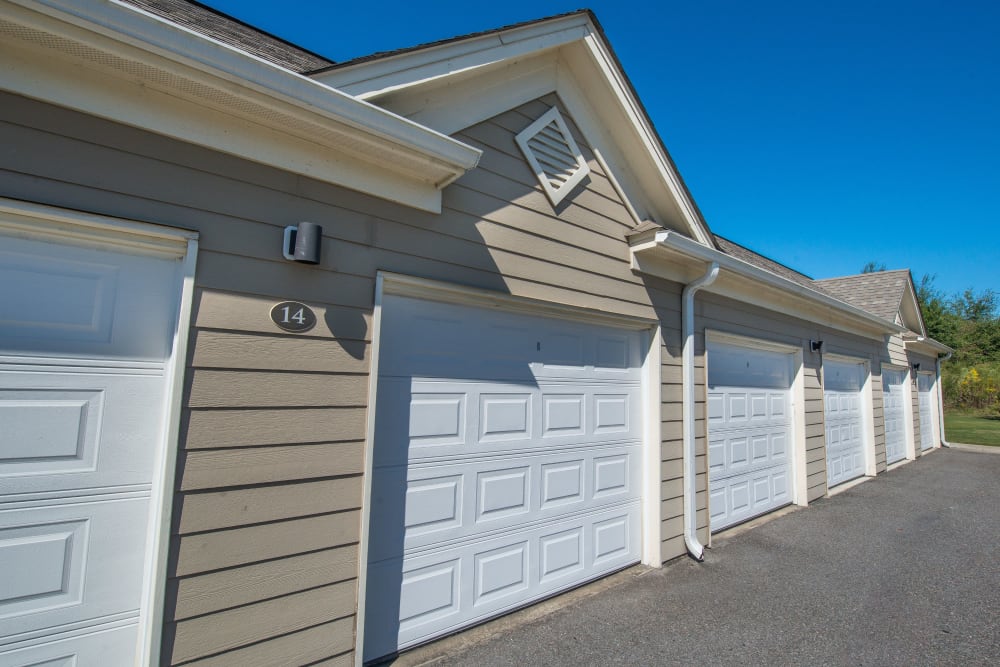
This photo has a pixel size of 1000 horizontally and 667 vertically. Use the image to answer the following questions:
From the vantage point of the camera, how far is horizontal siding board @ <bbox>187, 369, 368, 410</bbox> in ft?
7.27

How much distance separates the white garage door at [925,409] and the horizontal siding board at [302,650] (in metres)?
14.9

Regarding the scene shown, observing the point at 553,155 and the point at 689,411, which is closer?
the point at 553,155

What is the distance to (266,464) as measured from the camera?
2.36 meters

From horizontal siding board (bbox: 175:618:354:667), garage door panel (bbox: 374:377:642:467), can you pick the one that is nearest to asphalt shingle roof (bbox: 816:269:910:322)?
garage door panel (bbox: 374:377:642:467)

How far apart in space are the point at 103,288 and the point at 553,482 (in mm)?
3017

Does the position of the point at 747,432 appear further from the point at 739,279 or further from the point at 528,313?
the point at 528,313

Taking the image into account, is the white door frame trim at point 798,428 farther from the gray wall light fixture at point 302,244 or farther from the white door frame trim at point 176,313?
the white door frame trim at point 176,313

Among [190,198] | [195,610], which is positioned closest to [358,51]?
[190,198]

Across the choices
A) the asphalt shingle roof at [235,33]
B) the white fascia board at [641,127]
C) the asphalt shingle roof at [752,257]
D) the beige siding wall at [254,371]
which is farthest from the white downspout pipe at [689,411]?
the asphalt shingle roof at [235,33]

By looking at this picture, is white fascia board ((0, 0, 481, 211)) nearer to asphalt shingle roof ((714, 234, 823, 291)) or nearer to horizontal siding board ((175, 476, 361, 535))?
horizontal siding board ((175, 476, 361, 535))

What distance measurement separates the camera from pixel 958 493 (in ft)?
25.4

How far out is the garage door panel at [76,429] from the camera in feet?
6.29

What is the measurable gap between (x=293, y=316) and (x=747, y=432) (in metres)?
5.60

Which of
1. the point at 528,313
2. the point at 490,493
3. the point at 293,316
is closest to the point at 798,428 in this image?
the point at 528,313
